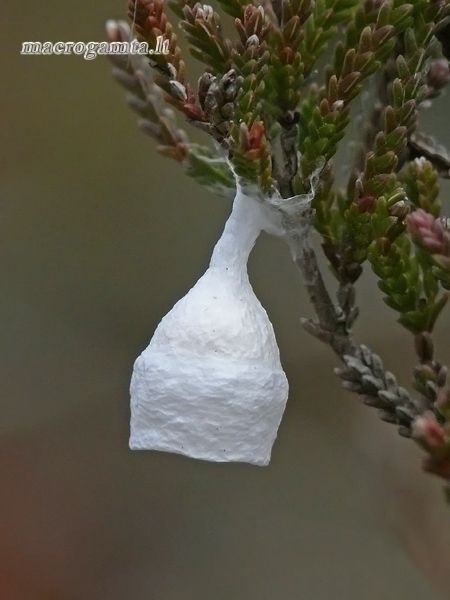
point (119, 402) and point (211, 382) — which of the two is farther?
point (119, 402)

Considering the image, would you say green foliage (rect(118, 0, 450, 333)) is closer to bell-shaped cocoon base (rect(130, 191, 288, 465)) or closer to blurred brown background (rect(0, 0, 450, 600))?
bell-shaped cocoon base (rect(130, 191, 288, 465))

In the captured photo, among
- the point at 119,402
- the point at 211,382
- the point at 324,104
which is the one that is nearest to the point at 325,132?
the point at 324,104

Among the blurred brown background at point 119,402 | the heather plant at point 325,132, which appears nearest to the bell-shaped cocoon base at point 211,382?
the heather plant at point 325,132

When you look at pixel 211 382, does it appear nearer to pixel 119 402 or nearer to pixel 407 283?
pixel 407 283

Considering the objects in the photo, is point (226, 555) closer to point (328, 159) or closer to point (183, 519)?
point (183, 519)

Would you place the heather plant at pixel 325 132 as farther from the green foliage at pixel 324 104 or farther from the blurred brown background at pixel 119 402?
the blurred brown background at pixel 119 402

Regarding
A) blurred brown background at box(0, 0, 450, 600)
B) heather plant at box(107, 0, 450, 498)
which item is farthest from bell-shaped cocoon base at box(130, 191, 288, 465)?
blurred brown background at box(0, 0, 450, 600)

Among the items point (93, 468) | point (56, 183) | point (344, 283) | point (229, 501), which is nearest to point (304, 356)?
point (229, 501)
